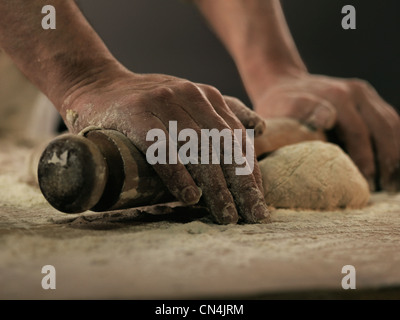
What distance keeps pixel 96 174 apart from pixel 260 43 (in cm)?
154

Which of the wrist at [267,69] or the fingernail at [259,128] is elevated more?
the wrist at [267,69]

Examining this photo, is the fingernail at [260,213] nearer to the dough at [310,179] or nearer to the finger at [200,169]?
the finger at [200,169]

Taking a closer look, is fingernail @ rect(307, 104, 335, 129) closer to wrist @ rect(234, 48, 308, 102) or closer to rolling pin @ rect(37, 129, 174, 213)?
wrist @ rect(234, 48, 308, 102)

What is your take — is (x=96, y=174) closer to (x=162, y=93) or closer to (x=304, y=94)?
(x=162, y=93)

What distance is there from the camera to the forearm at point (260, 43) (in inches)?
86.0

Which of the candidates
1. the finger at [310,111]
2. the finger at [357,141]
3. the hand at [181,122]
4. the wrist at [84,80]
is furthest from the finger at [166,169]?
the finger at [357,141]

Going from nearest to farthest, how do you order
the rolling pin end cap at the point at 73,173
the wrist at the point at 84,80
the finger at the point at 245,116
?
the rolling pin end cap at the point at 73,173 → the wrist at the point at 84,80 → the finger at the point at 245,116

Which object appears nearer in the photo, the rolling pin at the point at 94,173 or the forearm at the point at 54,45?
the rolling pin at the point at 94,173

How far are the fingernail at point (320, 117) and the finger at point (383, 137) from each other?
0.24m

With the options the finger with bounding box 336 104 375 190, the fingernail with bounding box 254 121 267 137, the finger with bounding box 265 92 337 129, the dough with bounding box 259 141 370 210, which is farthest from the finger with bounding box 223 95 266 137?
the finger with bounding box 336 104 375 190

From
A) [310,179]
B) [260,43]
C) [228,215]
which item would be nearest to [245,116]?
[310,179]

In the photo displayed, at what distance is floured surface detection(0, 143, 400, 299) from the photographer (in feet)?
2.20

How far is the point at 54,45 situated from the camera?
1272 millimetres
